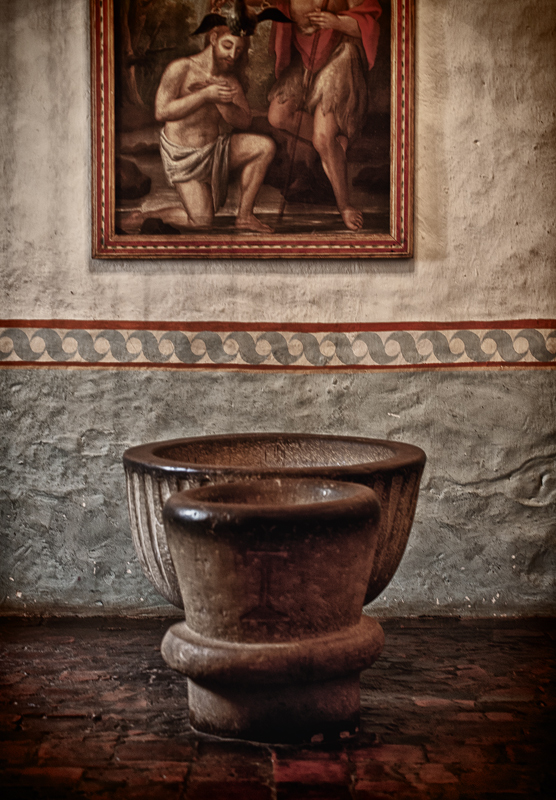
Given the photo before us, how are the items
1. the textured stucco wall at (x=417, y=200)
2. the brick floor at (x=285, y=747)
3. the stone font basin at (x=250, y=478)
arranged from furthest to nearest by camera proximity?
the textured stucco wall at (x=417, y=200) → the stone font basin at (x=250, y=478) → the brick floor at (x=285, y=747)

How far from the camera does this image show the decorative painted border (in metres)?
3.24

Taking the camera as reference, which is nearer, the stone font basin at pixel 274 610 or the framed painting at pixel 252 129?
the stone font basin at pixel 274 610

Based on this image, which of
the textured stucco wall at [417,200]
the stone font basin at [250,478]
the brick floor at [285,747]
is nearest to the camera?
the brick floor at [285,747]

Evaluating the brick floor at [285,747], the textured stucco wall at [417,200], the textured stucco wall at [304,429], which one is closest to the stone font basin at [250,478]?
the brick floor at [285,747]

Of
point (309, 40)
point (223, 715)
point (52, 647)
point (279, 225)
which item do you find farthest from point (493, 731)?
point (309, 40)

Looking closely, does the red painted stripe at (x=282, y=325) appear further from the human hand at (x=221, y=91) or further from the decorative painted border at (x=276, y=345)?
the human hand at (x=221, y=91)

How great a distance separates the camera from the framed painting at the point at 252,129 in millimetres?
3213

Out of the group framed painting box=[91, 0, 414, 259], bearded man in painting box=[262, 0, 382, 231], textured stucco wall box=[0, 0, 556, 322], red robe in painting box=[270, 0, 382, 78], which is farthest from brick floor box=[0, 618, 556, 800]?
red robe in painting box=[270, 0, 382, 78]

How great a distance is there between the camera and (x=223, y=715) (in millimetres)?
1977

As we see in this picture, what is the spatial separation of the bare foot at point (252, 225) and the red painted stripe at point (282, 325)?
0.41 meters

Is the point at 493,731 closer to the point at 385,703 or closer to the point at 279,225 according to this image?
the point at 385,703

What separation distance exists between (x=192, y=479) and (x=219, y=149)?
1741 millimetres

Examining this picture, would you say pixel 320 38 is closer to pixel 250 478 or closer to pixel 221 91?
pixel 221 91

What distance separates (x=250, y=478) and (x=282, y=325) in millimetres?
1262
